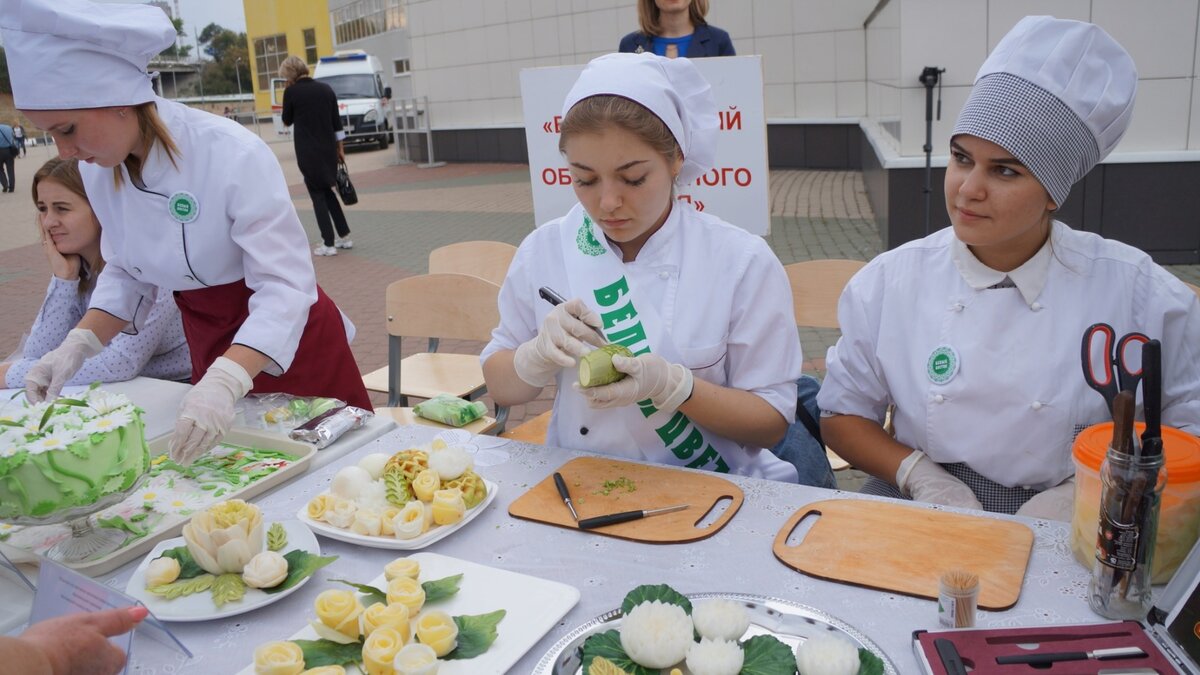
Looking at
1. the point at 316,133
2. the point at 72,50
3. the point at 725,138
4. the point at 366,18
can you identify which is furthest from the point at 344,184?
the point at 366,18

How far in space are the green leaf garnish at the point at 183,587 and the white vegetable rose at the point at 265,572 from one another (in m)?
0.07

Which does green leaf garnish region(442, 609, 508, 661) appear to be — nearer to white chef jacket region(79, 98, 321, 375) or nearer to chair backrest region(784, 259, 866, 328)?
white chef jacket region(79, 98, 321, 375)

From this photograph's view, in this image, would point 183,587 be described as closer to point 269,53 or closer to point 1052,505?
point 1052,505

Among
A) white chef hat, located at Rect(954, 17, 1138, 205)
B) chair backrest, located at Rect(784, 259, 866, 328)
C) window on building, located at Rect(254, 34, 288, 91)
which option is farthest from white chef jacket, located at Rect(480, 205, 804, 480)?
window on building, located at Rect(254, 34, 288, 91)

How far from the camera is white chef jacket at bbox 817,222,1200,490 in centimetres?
171

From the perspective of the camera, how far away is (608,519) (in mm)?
1517

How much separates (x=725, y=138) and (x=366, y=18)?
2589 cm

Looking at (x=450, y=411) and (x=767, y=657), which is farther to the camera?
(x=450, y=411)

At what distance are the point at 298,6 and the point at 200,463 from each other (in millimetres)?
35950

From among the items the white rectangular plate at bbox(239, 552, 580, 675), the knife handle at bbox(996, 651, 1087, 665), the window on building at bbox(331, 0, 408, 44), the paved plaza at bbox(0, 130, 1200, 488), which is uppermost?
the window on building at bbox(331, 0, 408, 44)

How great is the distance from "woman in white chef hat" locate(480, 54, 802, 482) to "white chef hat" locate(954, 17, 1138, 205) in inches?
22.7

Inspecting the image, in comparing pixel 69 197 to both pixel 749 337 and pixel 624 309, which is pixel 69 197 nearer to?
pixel 624 309

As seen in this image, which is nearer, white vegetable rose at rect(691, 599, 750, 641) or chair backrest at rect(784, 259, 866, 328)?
white vegetable rose at rect(691, 599, 750, 641)

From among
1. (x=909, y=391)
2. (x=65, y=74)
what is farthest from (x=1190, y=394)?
(x=65, y=74)
